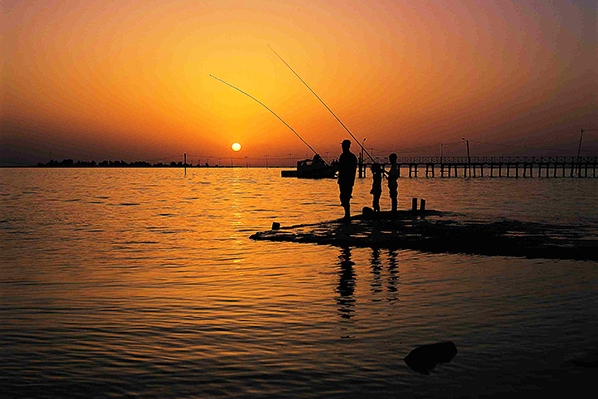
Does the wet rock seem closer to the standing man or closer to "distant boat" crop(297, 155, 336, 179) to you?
the standing man

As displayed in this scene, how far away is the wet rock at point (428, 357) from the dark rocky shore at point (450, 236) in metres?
9.55

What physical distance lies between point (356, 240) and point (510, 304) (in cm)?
831

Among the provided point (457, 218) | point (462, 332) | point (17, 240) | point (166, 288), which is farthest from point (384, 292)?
point (17, 240)

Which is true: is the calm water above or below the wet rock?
below

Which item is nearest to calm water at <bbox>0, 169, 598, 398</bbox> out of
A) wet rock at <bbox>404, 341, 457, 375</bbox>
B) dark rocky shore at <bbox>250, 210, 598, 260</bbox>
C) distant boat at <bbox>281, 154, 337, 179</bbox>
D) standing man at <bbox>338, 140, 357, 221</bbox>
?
wet rock at <bbox>404, 341, 457, 375</bbox>

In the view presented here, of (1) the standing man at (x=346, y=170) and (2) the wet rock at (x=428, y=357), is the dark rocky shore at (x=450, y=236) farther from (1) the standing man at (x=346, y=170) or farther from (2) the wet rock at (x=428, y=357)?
(2) the wet rock at (x=428, y=357)

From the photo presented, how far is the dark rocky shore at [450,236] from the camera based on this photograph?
56.7 feet

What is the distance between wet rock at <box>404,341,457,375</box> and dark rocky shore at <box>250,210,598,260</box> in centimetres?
955

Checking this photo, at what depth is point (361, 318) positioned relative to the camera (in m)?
10.2

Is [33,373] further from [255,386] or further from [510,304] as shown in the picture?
[510,304]

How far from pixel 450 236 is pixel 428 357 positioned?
488 inches

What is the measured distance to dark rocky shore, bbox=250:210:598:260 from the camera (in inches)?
681

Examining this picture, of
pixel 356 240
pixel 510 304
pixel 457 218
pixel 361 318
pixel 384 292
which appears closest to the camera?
pixel 361 318

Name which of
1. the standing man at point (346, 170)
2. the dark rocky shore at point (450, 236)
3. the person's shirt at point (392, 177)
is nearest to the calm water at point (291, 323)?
the dark rocky shore at point (450, 236)
